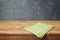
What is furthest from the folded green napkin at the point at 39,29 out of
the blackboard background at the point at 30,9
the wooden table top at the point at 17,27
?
the blackboard background at the point at 30,9

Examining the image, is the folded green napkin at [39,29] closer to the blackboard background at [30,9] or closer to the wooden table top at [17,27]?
the wooden table top at [17,27]

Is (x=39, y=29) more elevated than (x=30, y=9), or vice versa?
(x=30, y=9)

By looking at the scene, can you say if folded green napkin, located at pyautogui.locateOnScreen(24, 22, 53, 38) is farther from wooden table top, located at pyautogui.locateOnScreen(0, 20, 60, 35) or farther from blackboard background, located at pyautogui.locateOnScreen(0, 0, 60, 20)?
blackboard background, located at pyautogui.locateOnScreen(0, 0, 60, 20)

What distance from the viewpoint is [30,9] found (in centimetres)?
137

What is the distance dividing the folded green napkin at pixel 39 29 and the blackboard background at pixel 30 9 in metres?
0.16

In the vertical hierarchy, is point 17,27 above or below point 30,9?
below

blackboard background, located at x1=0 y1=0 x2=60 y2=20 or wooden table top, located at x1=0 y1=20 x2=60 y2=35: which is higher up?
blackboard background, located at x1=0 y1=0 x2=60 y2=20

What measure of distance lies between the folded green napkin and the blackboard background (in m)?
0.16

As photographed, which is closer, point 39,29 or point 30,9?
point 39,29

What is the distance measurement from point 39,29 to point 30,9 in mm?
308

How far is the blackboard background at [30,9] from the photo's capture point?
136 centimetres

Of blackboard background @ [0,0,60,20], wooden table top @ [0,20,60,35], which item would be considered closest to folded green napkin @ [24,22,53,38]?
wooden table top @ [0,20,60,35]

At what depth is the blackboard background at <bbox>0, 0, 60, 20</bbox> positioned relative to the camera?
1356 mm

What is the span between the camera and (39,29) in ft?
3.77
